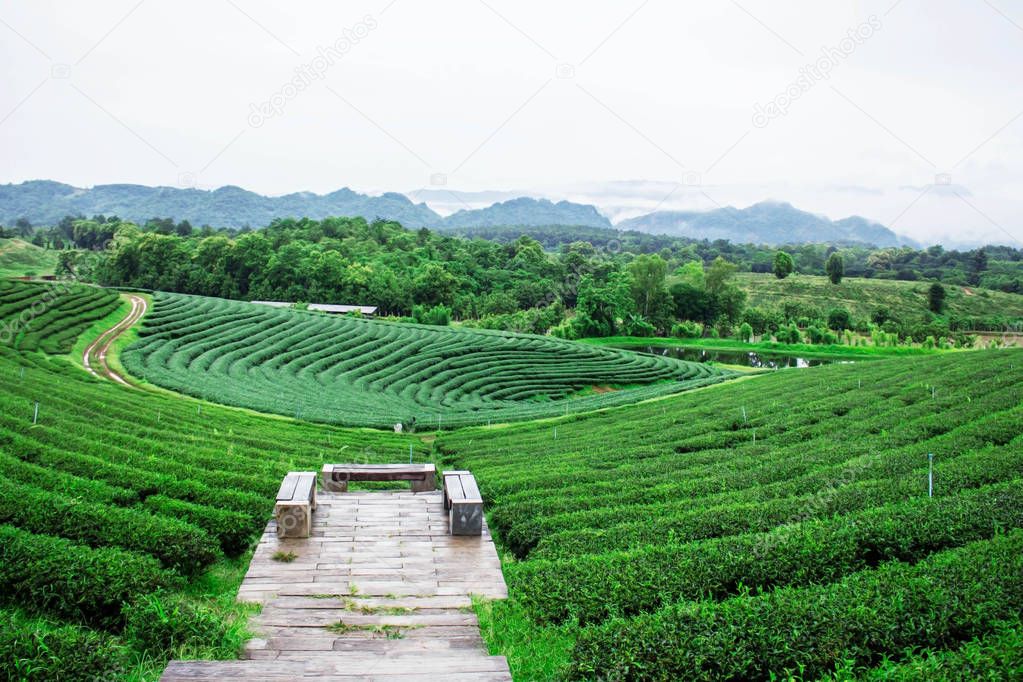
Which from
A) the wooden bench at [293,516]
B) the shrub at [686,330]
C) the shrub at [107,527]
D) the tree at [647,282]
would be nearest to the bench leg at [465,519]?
the wooden bench at [293,516]

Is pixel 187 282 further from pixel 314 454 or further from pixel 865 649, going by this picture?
pixel 865 649

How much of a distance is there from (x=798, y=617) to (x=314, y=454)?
41.6ft

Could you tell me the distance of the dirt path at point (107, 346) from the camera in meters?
31.6

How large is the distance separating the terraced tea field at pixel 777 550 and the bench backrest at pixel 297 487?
2.93m

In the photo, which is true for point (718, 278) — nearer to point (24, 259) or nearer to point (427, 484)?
point (427, 484)

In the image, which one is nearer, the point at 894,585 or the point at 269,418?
the point at 894,585

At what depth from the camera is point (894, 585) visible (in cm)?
651

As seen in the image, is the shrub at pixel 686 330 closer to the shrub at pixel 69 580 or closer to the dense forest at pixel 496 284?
the dense forest at pixel 496 284

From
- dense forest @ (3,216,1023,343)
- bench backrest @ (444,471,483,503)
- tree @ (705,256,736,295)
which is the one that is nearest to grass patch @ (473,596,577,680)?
bench backrest @ (444,471,483,503)

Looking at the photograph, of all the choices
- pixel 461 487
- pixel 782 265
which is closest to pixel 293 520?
pixel 461 487

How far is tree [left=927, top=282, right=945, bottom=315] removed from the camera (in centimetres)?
9175

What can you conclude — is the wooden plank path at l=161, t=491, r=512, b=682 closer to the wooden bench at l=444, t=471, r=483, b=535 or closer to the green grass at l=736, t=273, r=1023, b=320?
the wooden bench at l=444, t=471, r=483, b=535

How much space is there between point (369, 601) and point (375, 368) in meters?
35.9

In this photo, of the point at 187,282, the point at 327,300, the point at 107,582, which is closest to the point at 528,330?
the point at 327,300
